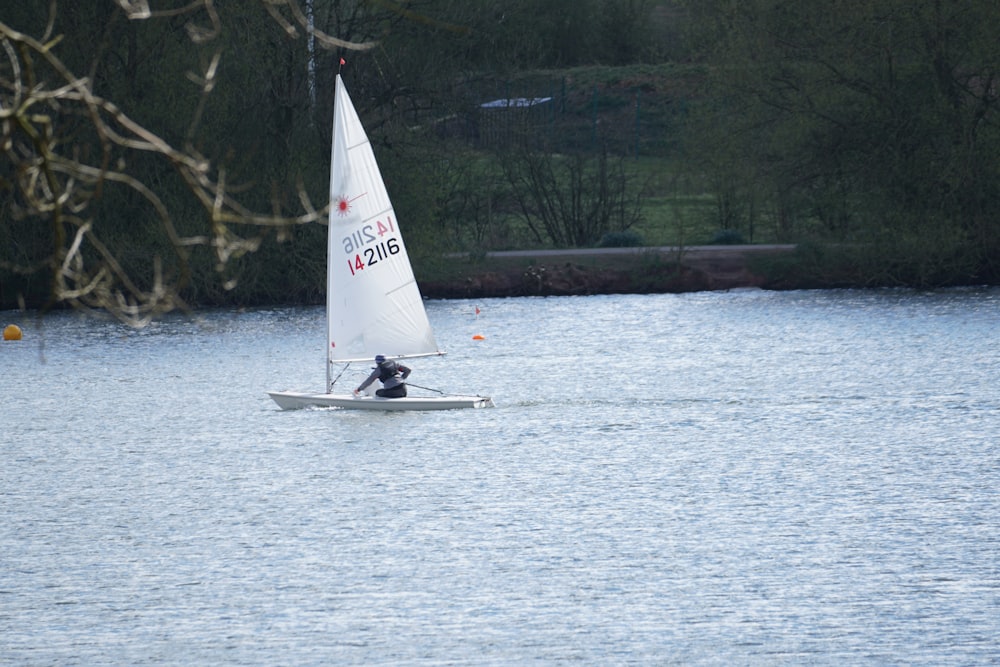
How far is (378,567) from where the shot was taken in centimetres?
1755

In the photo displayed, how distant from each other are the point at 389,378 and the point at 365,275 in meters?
2.03

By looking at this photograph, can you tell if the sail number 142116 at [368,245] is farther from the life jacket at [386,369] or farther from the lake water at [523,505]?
the lake water at [523,505]

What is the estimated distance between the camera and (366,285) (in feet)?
89.6

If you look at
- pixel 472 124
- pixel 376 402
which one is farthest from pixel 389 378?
pixel 472 124

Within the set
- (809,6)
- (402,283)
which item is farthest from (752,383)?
(809,6)

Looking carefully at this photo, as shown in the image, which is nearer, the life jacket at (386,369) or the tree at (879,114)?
the life jacket at (386,369)

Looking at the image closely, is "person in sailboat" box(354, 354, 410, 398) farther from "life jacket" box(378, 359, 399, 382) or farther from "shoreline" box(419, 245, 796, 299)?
"shoreline" box(419, 245, 796, 299)

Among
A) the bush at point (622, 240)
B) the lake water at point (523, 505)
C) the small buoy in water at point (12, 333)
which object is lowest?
the lake water at point (523, 505)

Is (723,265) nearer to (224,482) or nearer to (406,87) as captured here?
(406,87)

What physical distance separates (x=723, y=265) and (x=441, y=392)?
2077cm

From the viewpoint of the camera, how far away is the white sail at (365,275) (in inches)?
1064

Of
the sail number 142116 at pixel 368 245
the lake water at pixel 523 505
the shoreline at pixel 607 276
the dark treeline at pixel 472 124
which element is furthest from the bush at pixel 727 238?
the sail number 142116 at pixel 368 245

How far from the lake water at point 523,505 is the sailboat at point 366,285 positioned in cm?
91

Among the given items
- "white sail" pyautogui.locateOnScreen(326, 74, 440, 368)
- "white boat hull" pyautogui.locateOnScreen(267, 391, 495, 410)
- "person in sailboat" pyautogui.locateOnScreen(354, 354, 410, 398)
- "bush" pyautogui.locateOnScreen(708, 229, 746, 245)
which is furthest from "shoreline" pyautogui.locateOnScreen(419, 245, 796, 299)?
"person in sailboat" pyautogui.locateOnScreen(354, 354, 410, 398)
